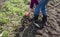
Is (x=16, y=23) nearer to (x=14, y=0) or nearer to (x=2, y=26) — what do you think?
(x=2, y=26)

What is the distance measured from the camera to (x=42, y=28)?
4852 millimetres

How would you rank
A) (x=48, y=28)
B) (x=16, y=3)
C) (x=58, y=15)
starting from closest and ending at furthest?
(x=48, y=28), (x=58, y=15), (x=16, y=3)

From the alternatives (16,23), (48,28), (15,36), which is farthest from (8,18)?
(48,28)

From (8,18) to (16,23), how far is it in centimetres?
31

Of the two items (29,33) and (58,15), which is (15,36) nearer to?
(29,33)

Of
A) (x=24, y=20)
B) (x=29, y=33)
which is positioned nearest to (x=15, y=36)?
(x=29, y=33)

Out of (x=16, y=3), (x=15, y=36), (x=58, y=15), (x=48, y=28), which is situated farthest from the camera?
(x=16, y=3)

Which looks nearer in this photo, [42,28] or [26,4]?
[42,28]

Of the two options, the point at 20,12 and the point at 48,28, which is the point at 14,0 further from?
the point at 48,28

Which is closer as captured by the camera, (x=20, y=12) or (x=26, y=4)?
(x=20, y=12)

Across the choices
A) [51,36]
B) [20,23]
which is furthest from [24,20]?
[51,36]

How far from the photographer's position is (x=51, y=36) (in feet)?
15.2

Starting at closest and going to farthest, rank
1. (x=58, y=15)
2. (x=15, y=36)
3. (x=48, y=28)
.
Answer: (x=15, y=36)
(x=48, y=28)
(x=58, y=15)

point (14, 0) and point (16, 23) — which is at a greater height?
point (14, 0)
